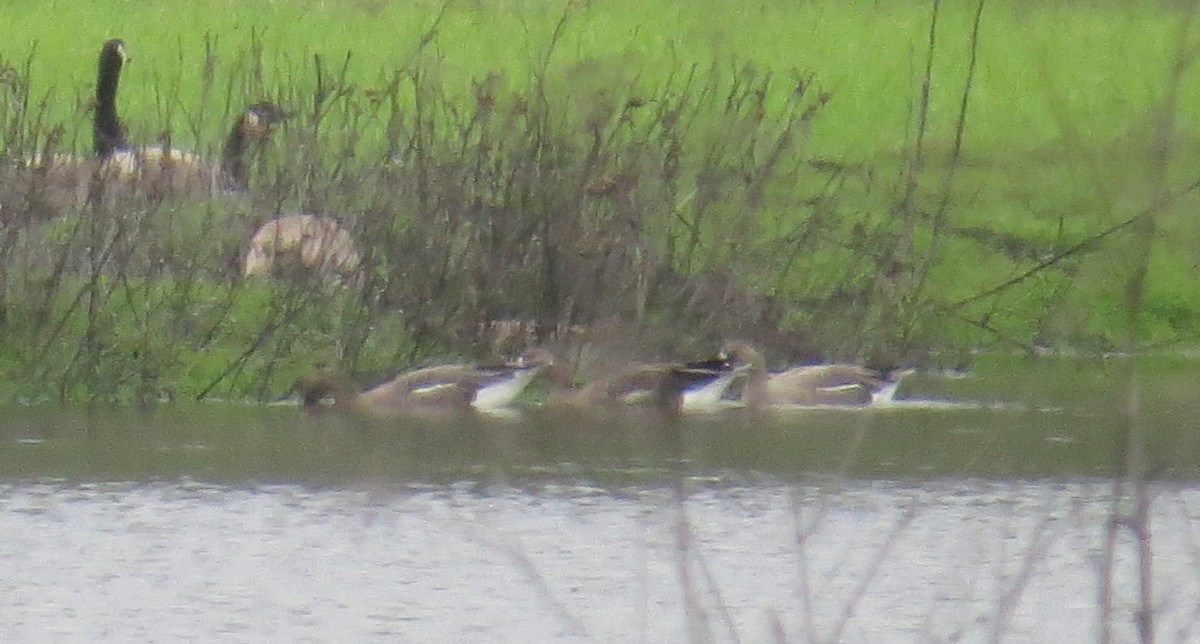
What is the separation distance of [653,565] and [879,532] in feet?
3.04

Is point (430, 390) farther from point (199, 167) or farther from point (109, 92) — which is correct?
point (109, 92)

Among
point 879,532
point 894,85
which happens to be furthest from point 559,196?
point 894,85

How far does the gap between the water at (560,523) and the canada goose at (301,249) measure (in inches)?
29.6

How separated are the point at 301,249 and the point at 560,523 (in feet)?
11.2

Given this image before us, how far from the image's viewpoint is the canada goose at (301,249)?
12.3 metres

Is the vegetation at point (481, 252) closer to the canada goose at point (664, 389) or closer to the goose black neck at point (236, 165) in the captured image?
the goose black neck at point (236, 165)

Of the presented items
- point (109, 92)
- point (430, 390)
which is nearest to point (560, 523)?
point (430, 390)

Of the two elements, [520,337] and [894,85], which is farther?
[894,85]

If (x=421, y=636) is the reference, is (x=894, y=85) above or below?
above

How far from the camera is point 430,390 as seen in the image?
1190 centimetres

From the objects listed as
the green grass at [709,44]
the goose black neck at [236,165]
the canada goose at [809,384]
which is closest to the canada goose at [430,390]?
the canada goose at [809,384]

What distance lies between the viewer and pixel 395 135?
40.4 feet

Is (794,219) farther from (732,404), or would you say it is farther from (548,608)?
(548,608)

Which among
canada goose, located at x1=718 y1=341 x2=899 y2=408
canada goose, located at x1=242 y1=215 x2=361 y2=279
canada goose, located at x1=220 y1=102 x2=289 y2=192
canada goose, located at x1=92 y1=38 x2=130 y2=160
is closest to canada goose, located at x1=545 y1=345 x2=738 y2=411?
canada goose, located at x1=718 y1=341 x2=899 y2=408
